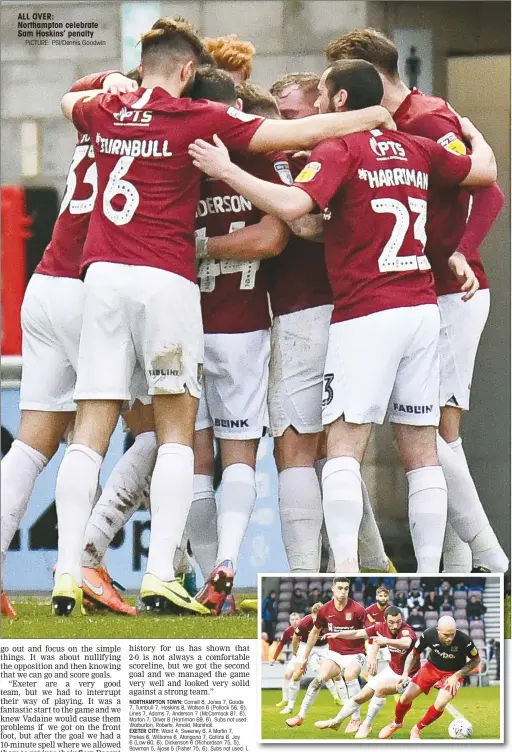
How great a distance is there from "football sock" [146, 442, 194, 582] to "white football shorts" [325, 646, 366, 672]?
674 mm

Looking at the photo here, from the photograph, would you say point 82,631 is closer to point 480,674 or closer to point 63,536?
point 63,536

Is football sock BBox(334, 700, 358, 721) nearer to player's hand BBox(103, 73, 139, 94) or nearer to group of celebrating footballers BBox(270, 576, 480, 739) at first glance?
group of celebrating footballers BBox(270, 576, 480, 739)

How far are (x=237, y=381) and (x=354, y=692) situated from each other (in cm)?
126

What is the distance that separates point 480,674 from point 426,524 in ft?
2.01

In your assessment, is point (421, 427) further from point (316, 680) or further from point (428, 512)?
point (316, 680)

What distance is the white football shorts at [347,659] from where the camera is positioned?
4785 millimetres

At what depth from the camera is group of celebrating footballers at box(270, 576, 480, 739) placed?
477cm

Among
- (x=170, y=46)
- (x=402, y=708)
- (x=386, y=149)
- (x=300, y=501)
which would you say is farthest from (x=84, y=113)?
(x=402, y=708)

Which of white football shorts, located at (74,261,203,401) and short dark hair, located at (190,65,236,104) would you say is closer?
white football shorts, located at (74,261,203,401)

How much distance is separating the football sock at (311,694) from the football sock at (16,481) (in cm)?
130

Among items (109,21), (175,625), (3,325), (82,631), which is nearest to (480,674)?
(175,625)

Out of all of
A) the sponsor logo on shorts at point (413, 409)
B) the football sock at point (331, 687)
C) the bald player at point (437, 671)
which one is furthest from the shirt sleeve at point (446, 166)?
the football sock at point (331, 687)

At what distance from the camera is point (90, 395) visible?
4.73 meters

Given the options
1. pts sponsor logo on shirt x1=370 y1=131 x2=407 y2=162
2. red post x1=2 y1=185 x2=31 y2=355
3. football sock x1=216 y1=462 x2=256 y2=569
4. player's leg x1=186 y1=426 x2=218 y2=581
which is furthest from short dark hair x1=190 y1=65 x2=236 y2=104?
football sock x1=216 y1=462 x2=256 y2=569
